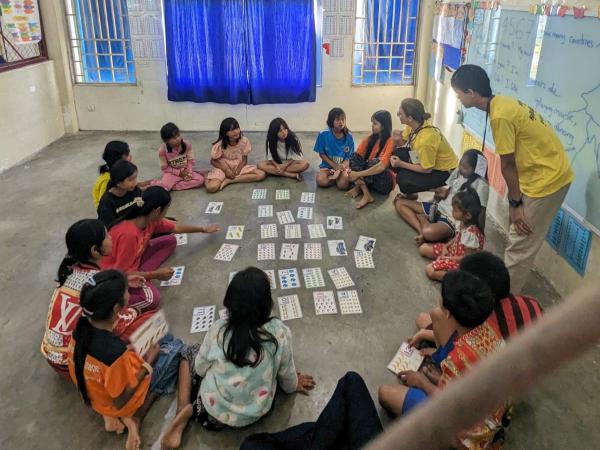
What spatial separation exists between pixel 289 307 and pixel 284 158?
2.31 m

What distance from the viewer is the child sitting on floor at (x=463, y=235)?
2934mm

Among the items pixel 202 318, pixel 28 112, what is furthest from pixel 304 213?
pixel 28 112

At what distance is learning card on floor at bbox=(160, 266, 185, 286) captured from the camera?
306 centimetres

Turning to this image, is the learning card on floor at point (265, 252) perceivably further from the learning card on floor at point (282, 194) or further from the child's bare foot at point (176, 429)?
the child's bare foot at point (176, 429)

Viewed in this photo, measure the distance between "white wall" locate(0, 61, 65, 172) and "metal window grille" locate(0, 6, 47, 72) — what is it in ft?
0.25

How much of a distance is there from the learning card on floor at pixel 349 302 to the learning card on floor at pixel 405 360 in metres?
0.41

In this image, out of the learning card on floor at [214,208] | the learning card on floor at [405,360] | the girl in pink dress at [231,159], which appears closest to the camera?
the learning card on floor at [405,360]

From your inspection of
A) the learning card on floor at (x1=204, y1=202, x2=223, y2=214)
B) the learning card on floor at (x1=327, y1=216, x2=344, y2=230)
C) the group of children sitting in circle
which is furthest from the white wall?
the learning card on floor at (x1=327, y1=216, x2=344, y2=230)

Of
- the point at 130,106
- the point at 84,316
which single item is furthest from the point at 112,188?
the point at 130,106

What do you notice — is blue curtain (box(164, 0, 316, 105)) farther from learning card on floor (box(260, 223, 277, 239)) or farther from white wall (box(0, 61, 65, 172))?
learning card on floor (box(260, 223, 277, 239))

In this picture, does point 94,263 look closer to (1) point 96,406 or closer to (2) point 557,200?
(1) point 96,406

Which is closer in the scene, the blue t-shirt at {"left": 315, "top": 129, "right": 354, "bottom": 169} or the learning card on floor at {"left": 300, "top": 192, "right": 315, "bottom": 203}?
the learning card on floor at {"left": 300, "top": 192, "right": 315, "bottom": 203}

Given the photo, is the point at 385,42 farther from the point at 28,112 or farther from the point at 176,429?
the point at 176,429

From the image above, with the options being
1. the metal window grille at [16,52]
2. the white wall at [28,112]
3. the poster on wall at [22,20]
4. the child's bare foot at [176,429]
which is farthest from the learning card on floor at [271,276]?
the poster on wall at [22,20]
